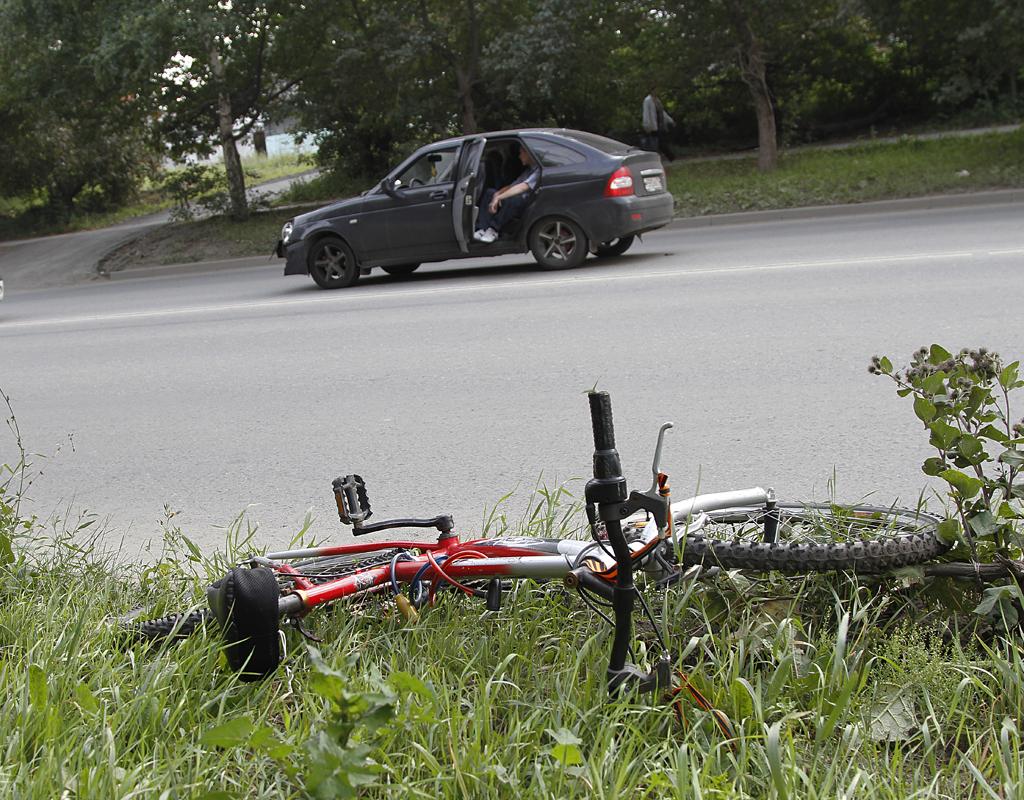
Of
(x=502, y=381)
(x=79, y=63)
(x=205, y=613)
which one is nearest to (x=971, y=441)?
(x=205, y=613)

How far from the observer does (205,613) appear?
131 inches

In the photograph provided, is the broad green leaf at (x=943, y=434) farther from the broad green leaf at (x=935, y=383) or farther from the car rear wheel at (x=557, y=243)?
the car rear wheel at (x=557, y=243)

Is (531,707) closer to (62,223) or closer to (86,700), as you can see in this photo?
(86,700)

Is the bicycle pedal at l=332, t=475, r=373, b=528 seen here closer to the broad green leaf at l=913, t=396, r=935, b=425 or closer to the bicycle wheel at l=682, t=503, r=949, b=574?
the bicycle wheel at l=682, t=503, r=949, b=574

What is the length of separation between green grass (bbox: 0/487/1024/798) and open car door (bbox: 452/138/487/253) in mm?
10041

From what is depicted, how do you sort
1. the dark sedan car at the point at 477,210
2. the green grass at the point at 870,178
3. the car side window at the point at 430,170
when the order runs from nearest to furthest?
the dark sedan car at the point at 477,210, the car side window at the point at 430,170, the green grass at the point at 870,178

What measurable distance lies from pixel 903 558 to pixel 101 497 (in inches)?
168

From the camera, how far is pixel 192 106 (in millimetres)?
21406

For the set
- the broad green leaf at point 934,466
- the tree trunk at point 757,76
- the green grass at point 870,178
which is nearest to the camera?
the broad green leaf at point 934,466

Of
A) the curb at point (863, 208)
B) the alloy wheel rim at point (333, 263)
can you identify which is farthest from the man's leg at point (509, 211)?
the curb at point (863, 208)

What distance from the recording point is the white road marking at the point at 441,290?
35.7 ft

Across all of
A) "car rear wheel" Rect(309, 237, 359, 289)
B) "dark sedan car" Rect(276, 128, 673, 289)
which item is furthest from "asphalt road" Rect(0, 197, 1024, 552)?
"car rear wheel" Rect(309, 237, 359, 289)

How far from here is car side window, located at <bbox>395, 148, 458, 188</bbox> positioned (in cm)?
1345

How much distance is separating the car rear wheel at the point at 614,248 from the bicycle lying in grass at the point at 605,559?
10.2m
